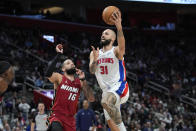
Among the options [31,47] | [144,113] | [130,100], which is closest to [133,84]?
[130,100]

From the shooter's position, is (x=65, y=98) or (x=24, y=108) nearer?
(x=65, y=98)

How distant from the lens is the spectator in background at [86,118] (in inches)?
509

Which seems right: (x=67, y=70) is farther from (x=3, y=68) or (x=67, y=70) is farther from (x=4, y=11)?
(x=4, y=11)

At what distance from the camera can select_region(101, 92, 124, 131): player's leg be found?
24.3 feet

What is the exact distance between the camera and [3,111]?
15.7m

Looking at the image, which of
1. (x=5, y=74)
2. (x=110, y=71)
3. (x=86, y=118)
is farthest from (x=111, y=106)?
(x=86, y=118)

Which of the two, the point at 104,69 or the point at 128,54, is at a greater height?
the point at 104,69

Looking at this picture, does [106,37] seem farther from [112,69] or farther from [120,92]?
[120,92]

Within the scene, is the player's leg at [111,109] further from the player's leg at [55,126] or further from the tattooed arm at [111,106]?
the player's leg at [55,126]

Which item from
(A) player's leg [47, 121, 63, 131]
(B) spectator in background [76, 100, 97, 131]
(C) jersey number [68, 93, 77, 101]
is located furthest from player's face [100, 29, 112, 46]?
(B) spectator in background [76, 100, 97, 131]

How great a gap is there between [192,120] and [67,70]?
547 inches

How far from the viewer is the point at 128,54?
27.3 metres

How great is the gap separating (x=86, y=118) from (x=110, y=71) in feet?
17.7

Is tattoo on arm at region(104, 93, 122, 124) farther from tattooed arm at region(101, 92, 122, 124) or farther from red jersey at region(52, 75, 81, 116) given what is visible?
red jersey at region(52, 75, 81, 116)
